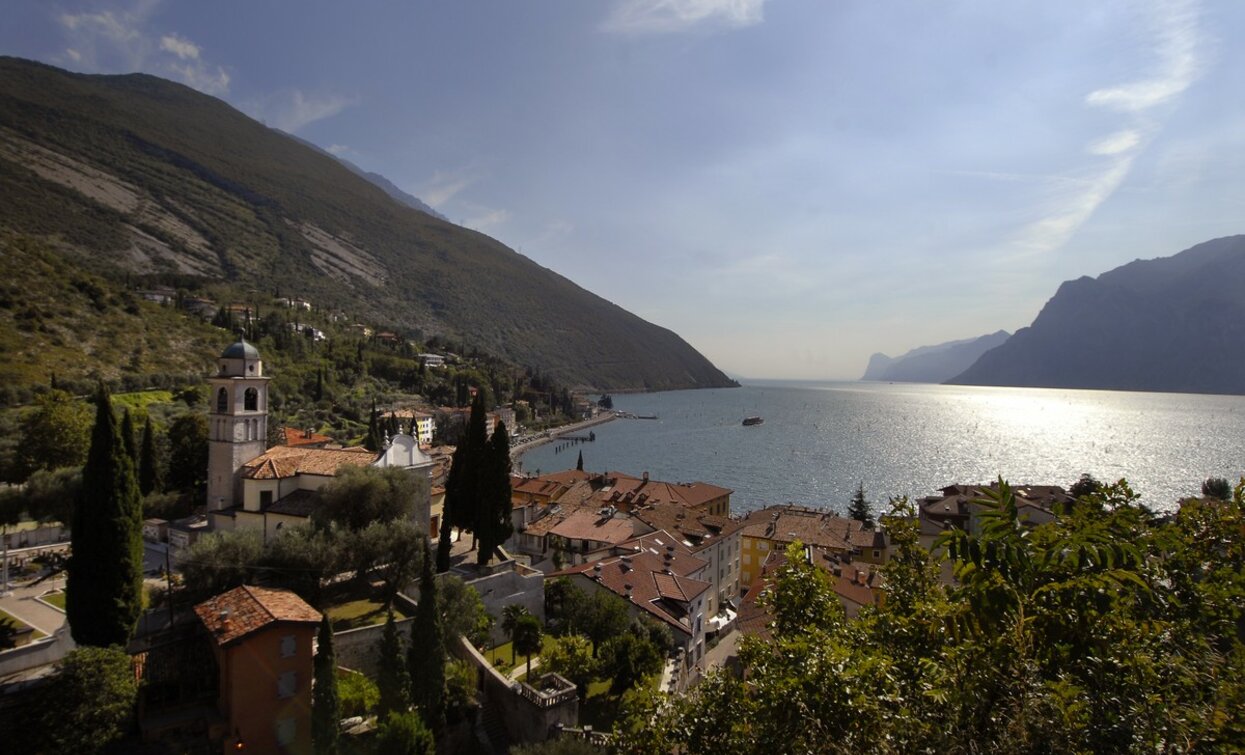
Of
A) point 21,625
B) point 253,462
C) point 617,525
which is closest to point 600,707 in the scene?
point 617,525

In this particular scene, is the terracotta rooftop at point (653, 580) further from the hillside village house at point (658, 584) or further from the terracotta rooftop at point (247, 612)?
the terracotta rooftop at point (247, 612)

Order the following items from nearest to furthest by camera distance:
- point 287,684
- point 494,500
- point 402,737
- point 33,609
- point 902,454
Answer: point 402,737, point 287,684, point 33,609, point 494,500, point 902,454

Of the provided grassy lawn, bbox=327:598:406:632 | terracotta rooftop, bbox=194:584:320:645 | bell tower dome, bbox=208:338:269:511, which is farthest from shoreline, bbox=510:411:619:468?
terracotta rooftop, bbox=194:584:320:645

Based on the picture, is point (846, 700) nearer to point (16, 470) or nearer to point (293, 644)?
point (293, 644)

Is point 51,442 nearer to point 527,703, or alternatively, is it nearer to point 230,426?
point 230,426

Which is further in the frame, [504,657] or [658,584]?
[658,584]
